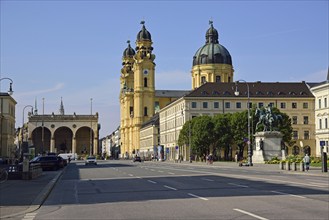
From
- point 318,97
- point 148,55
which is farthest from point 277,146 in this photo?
point 148,55

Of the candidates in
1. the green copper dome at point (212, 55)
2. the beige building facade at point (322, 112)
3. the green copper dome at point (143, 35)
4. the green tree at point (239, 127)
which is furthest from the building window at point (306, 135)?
the green copper dome at point (143, 35)

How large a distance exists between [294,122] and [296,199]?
4541 inches

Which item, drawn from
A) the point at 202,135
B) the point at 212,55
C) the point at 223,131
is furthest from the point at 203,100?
the point at 212,55

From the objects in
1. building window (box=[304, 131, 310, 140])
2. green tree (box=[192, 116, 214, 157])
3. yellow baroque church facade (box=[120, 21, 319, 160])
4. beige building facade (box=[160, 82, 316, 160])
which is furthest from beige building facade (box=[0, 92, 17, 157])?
building window (box=[304, 131, 310, 140])

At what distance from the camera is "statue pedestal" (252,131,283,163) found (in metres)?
72.8

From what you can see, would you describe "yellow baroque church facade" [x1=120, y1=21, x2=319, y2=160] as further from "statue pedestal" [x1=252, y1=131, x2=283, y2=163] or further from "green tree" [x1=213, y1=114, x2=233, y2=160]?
"statue pedestal" [x1=252, y1=131, x2=283, y2=163]

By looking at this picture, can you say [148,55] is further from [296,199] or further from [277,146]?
[296,199]

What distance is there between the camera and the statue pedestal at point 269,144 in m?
72.8

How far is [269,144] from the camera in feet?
240

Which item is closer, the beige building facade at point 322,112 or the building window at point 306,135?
the beige building facade at point 322,112

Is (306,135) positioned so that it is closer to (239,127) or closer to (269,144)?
(239,127)

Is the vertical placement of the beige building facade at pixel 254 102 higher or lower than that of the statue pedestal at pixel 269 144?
higher

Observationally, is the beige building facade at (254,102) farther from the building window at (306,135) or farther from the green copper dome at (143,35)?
the green copper dome at (143,35)

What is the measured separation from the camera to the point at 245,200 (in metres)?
20.0
